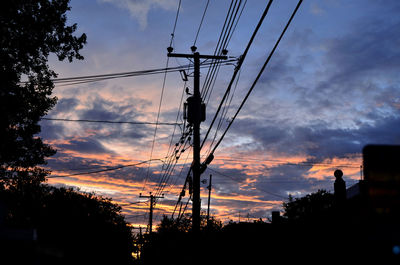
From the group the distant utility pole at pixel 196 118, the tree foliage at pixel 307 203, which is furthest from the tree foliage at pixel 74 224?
the tree foliage at pixel 307 203

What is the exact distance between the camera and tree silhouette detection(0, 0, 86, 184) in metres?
18.7

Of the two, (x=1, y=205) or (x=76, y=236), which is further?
→ (x=76, y=236)

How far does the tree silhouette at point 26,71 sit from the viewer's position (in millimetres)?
18688

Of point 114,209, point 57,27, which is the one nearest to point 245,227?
point 57,27

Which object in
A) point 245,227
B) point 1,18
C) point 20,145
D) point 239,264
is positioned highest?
point 1,18

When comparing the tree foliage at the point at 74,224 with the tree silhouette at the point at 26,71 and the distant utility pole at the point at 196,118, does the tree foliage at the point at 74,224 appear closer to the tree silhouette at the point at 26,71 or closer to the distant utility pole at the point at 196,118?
the tree silhouette at the point at 26,71

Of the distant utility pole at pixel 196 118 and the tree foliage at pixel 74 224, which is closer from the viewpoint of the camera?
the distant utility pole at pixel 196 118

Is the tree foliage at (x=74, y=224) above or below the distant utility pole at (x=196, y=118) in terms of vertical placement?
below

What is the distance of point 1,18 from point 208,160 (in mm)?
12305

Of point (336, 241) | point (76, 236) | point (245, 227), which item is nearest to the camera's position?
point (336, 241)

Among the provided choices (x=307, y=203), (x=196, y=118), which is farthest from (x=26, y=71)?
(x=307, y=203)

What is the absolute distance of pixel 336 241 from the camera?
36.1 ft

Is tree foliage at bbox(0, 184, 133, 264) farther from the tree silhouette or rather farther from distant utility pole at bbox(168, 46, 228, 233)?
distant utility pole at bbox(168, 46, 228, 233)

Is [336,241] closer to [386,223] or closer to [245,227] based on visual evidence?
[386,223]
